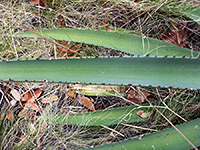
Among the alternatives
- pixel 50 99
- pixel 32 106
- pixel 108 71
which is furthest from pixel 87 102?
pixel 108 71

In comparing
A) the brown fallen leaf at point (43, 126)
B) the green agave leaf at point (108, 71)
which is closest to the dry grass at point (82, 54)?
the brown fallen leaf at point (43, 126)

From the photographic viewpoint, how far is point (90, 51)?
135cm

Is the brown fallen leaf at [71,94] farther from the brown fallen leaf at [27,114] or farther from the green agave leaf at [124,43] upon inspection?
the green agave leaf at [124,43]

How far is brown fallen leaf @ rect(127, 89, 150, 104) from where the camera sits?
1243mm

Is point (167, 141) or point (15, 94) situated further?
point (15, 94)

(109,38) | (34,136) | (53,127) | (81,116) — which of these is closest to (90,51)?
(109,38)

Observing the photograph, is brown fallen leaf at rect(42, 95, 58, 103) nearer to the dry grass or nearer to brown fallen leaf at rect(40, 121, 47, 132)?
the dry grass

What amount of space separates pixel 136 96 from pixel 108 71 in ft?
1.78

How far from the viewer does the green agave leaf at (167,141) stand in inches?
37.3

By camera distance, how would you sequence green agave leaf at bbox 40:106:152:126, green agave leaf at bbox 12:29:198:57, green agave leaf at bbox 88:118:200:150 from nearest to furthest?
green agave leaf at bbox 88:118:200:150 → green agave leaf at bbox 12:29:198:57 → green agave leaf at bbox 40:106:152:126

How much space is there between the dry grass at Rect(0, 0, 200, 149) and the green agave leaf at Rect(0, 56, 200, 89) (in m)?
0.42

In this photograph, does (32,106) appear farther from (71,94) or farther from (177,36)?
(177,36)

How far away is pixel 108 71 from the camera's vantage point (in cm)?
76

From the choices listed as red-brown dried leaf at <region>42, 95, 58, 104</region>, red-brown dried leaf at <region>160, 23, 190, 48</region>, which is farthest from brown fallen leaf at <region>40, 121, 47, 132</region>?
red-brown dried leaf at <region>160, 23, 190, 48</region>
